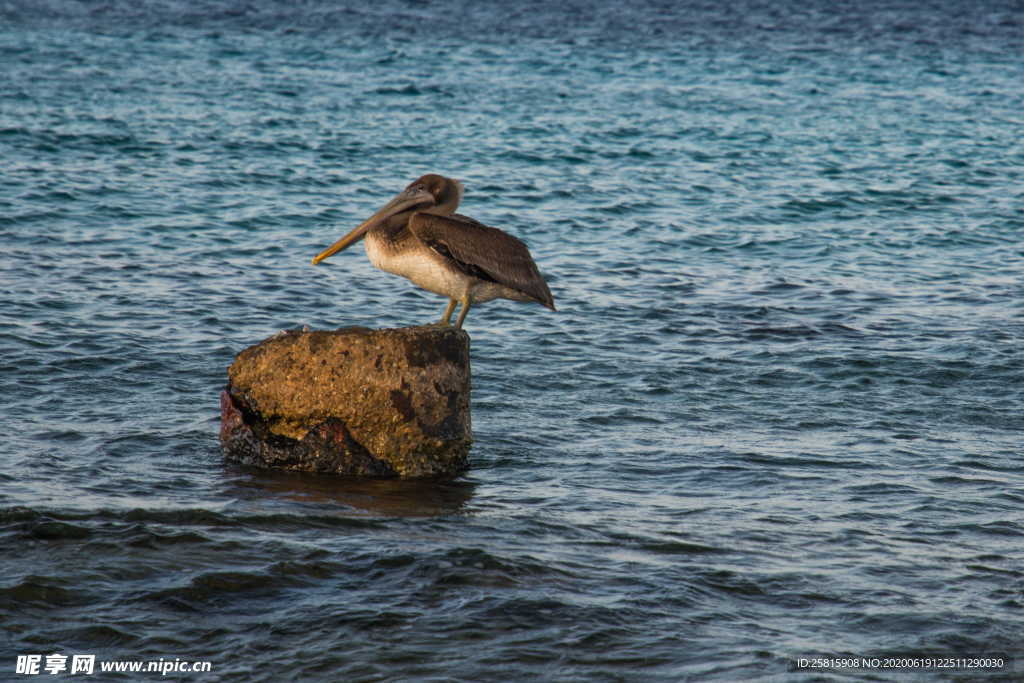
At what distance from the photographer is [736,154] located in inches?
892

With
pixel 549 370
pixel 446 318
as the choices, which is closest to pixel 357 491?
pixel 446 318

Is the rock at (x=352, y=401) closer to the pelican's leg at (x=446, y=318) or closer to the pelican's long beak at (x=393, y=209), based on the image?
the pelican's leg at (x=446, y=318)

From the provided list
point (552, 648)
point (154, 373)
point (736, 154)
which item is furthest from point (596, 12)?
point (552, 648)

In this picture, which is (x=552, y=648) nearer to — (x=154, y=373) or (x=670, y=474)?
(x=670, y=474)

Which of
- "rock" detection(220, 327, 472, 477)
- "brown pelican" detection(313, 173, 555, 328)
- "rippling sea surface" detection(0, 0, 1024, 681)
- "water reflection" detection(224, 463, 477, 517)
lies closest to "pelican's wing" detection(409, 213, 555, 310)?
"brown pelican" detection(313, 173, 555, 328)

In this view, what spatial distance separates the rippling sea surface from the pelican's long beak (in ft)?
5.97

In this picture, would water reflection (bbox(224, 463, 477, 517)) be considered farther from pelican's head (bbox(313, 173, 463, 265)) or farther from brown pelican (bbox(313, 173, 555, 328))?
pelican's head (bbox(313, 173, 463, 265))

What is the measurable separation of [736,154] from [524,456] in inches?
553

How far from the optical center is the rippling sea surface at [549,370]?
22.5 feet

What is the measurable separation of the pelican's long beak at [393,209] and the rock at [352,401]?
0.87 m

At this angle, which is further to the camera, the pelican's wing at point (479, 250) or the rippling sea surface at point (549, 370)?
the pelican's wing at point (479, 250)

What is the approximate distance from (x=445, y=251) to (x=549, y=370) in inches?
126

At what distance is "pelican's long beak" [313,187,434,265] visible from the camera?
9.52m

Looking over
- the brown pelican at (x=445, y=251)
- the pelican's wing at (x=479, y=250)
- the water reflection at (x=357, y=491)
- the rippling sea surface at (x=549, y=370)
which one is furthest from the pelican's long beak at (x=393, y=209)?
the rippling sea surface at (x=549, y=370)
